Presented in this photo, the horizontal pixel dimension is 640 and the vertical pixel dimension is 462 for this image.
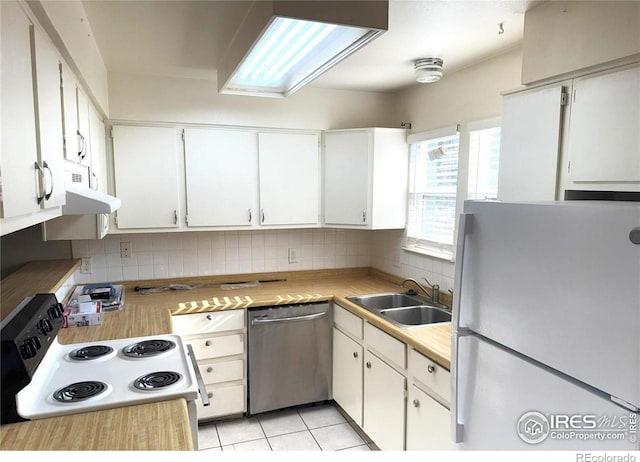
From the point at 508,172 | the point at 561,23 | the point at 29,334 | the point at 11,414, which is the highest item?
the point at 561,23

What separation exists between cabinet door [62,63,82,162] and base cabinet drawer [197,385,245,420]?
187 centimetres

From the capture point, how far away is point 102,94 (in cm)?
264

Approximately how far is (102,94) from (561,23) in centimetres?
251

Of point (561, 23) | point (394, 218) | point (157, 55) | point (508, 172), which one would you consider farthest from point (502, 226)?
point (157, 55)

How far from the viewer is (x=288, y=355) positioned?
311 cm

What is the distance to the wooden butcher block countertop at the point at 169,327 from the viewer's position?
129 cm

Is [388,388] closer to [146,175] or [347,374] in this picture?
[347,374]

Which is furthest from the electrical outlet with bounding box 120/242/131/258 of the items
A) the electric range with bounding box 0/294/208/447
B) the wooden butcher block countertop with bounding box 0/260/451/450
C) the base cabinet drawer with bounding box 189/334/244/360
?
the electric range with bounding box 0/294/208/447

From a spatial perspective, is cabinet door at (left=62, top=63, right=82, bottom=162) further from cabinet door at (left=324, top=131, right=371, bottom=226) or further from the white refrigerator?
cabinet door at (left=324, top=131, right=371, bottom=226)

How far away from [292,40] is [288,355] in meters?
2.18

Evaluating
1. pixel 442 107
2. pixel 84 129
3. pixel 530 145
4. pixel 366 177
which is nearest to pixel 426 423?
pixel 530 145

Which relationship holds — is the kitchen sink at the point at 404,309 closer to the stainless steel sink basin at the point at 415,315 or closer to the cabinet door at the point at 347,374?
the stainless steel sink basin at the point at 415,315

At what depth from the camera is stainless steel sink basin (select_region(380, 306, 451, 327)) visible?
2.82 meters
